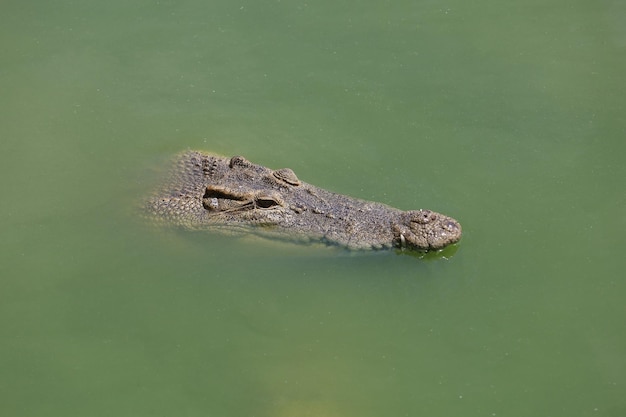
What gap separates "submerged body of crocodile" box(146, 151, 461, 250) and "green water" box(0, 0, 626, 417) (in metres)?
0.18

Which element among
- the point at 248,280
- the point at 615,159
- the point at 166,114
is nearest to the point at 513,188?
the point at 615,159

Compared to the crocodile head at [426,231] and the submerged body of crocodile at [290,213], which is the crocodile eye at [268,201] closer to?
the submerged body of crocodile at [290,213]

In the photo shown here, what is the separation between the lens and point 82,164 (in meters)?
7.12

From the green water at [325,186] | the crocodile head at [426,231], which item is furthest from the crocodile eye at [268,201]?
the crocodile head at [426,231]

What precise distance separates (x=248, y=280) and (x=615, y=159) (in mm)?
3592

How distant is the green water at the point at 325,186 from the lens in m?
5.51

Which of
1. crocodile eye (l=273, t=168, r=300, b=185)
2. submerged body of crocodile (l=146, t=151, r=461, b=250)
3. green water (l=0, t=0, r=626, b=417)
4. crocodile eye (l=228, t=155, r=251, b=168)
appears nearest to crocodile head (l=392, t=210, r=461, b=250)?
submerged body of crocodile (l=146, t=151, r=461, b=250)

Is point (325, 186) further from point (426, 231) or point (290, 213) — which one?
point (426, 231)

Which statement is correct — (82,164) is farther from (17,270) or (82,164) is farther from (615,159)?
(615,159)

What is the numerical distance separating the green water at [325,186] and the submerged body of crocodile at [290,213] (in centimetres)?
18

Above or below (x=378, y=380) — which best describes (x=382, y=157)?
above

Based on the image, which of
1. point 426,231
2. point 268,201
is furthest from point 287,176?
point 426,231

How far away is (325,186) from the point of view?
6.74m

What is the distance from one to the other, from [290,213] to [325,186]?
63 centimetres
